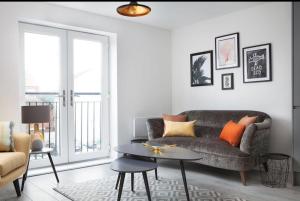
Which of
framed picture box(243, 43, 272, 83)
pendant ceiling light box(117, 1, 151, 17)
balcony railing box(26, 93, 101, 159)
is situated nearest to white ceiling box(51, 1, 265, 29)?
framed picture box(243, 43, 272, 83)

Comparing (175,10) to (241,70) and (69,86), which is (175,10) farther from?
(69,86)

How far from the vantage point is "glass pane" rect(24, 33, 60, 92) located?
3738 millimetres

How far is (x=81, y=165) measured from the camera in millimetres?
4012

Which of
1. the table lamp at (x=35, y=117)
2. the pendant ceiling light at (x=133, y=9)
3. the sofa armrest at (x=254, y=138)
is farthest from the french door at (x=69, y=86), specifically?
the sofa armrest at (x=254, y=138)

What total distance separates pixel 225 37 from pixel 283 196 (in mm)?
2541

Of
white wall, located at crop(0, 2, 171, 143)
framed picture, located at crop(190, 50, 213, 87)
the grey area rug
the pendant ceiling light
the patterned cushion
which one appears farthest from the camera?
framed picture, located at crop(190, 50, 213, 87)

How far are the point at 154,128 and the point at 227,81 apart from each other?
1.40m

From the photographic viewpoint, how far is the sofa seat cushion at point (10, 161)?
7.88 feet

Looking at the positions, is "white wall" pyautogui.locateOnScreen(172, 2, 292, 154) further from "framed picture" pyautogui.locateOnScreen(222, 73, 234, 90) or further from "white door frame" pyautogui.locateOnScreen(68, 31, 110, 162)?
"white door frame" pyautogui.locateOnScreen(68, 31, 110, 162)

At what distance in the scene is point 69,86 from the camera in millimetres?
4082

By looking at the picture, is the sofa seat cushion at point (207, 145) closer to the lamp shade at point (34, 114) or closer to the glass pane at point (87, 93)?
the glass pane at point (87, 93)

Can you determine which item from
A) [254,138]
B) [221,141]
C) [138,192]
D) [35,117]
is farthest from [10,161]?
[254,138]

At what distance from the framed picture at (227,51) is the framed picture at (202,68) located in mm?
160

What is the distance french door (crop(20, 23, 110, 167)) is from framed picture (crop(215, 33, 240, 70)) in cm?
191
